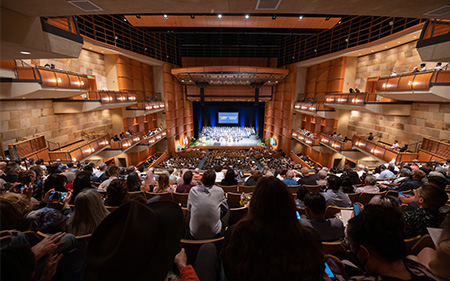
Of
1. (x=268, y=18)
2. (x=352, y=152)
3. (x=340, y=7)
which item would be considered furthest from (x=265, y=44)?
(x=340, y=7)

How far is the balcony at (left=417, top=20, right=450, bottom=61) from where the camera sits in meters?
4.77

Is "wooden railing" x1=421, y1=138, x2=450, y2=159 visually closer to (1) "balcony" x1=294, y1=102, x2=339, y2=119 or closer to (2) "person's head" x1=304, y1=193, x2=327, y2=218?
(1) "balcony" x1=294, y1=102, x2=339, y2=119

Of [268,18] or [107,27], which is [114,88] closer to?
[107,27]

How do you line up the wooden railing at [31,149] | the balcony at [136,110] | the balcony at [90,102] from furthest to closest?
the balcony at [136,110] < the balcony at [90,102] < the wooden railing at [31,149]

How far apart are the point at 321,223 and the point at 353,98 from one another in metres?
12.8

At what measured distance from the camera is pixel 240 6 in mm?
3287

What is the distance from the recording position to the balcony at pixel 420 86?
7355 millimetres

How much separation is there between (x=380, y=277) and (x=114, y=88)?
60.6 feet

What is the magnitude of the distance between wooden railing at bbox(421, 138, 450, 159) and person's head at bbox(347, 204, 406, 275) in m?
11.2

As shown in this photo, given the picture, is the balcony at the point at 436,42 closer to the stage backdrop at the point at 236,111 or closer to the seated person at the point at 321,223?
the seated person at the point at 321,223

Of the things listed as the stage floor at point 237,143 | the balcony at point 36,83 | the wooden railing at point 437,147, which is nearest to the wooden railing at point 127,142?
the balcony at point 36,83

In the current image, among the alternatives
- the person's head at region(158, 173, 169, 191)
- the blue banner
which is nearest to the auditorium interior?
the blue banner

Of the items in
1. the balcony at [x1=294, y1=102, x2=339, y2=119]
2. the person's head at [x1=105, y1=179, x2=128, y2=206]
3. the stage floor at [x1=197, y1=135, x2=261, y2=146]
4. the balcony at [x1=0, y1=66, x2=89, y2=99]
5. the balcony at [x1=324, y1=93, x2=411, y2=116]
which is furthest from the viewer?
the stage floor at [x1=197, y1=135, x2=261, y2=146]

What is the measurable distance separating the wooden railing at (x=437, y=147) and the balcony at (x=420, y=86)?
2.02m
